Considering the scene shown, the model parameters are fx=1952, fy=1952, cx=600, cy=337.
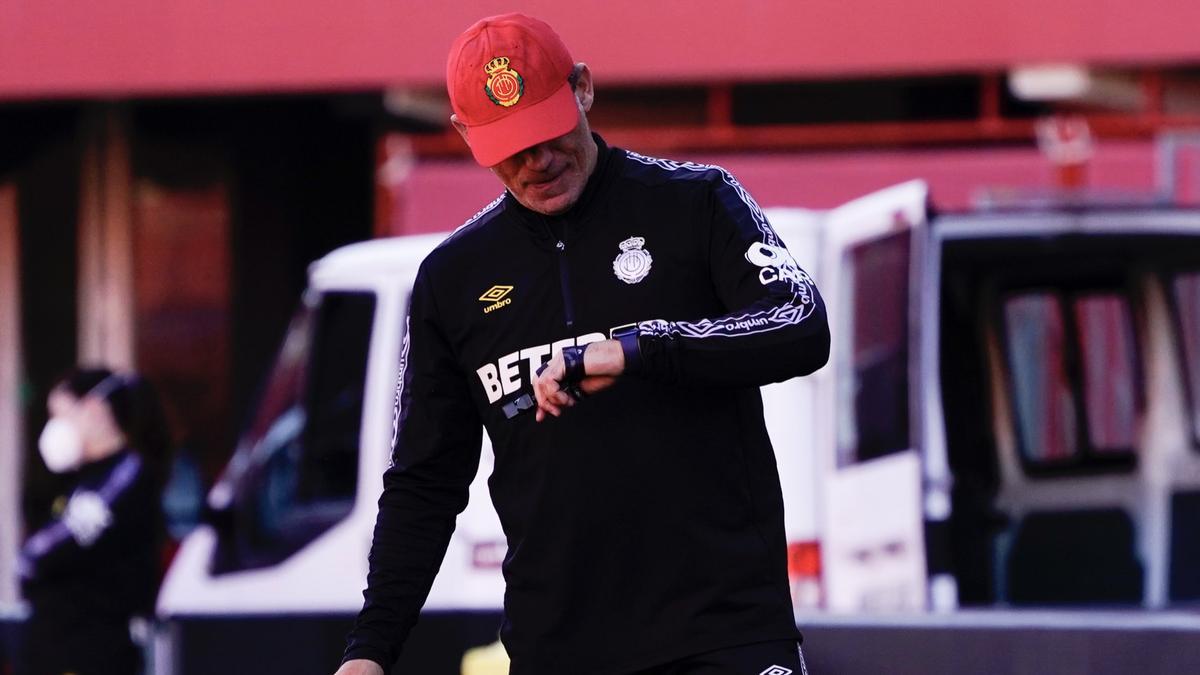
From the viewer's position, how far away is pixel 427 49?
1122cm

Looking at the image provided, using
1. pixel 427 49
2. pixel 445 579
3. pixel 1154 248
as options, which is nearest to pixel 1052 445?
pixel 1154 248

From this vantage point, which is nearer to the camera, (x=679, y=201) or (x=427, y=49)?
(x=679, y=201)

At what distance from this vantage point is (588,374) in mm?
2932

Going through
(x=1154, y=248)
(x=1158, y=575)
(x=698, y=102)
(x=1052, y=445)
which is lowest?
(x=1158, y=575)

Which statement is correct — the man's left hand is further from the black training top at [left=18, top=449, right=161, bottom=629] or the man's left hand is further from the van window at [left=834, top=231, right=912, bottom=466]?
the black training top at [left=18, top=449, right=161, bottom=629]

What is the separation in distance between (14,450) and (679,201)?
10.0m

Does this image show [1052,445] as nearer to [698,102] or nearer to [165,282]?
[698,102]

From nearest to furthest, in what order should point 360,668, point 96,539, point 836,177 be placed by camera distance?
point 360,668 → point 96,539 → point 836,177

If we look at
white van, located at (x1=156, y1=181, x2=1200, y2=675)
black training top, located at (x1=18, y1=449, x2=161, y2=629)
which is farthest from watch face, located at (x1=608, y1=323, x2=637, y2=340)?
black training top, located at (x1=18, y1=449, x2=161, y2=629)

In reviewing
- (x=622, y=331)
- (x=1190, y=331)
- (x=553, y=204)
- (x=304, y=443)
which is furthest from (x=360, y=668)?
(x=1190, y=331)

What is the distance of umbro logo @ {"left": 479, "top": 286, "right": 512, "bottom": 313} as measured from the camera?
10.9ft

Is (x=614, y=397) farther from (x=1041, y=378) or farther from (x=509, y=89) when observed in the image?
(x=1041, y=378)

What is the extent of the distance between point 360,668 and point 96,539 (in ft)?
13.8

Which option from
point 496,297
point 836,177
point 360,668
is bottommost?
point 360,668
